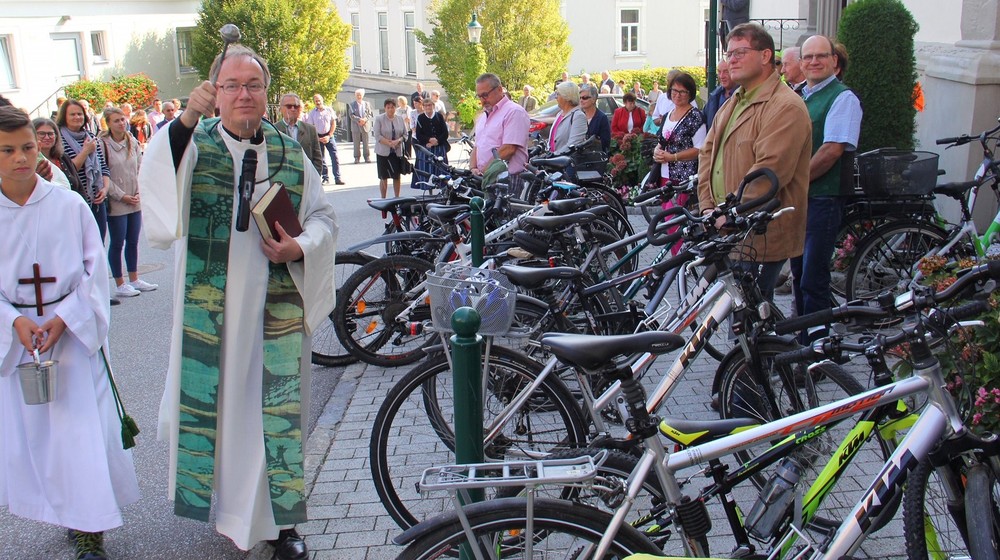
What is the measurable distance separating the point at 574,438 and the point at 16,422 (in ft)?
7.84

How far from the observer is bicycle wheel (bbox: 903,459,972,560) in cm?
A: 256

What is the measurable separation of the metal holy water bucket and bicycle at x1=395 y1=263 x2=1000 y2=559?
2130 mm

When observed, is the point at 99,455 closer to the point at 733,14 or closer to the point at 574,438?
the point at 574,438

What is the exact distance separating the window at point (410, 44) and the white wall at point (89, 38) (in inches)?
355

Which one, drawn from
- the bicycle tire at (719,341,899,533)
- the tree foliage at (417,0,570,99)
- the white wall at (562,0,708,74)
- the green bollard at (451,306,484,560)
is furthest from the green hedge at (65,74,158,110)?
the green bollard at (451,306,484,560)

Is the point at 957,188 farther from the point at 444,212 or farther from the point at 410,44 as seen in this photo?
the point at 410,44

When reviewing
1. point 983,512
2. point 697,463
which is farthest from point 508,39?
point 983,512

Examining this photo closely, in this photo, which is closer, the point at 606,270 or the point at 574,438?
the point at 574,438

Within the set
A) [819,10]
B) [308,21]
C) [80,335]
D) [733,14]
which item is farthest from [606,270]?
[308,21]

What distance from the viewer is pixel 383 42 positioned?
140 ft

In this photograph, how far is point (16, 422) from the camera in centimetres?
396

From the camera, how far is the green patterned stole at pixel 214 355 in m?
3.73

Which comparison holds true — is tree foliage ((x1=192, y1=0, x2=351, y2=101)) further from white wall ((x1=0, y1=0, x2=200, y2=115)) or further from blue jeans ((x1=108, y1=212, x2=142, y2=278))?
blue jeans ((x1=108, y1=212, x2=142, y2=278))

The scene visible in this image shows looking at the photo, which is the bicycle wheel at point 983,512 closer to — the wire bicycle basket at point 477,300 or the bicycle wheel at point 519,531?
the bicycle wheel at point 519,531
